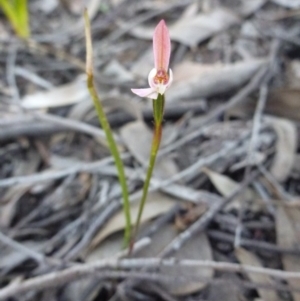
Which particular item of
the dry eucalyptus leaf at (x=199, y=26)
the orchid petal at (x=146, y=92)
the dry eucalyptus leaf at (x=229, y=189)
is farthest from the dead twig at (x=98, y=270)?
the dry eucalyptus leaf at (x=199, y=26)

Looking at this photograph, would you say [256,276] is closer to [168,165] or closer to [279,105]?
[168,165]

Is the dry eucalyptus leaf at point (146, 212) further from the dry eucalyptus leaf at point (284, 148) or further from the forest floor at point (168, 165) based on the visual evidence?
the dry eucalyptus leaf at point (284, 148)

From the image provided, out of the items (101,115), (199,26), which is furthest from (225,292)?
(199,26)

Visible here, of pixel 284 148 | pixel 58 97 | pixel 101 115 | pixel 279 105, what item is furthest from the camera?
pixel 58 97

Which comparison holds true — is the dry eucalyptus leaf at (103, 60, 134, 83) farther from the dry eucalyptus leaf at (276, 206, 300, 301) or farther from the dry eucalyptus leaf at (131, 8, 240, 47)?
the dry eucalyptus leaf at (276, 206, 300, 301)

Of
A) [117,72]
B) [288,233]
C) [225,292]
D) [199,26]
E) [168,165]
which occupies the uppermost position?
[199,26]

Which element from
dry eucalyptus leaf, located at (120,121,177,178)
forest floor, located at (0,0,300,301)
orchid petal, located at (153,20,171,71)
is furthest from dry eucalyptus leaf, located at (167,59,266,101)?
orchid petal, located at (153,20,171,71)
